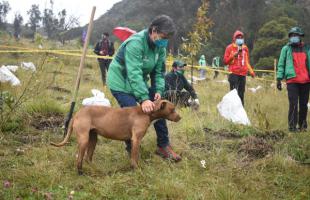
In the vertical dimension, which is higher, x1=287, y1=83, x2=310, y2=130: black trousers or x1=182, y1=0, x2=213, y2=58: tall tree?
x1=182, y1=0, x2=213, y2=58: tall tree

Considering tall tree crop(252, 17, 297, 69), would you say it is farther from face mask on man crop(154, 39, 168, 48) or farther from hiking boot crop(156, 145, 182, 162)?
face mask on man crop(154, 39, 168, 48)

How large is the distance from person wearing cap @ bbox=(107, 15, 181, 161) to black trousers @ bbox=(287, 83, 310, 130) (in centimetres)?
273

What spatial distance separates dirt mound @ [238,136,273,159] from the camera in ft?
16.3

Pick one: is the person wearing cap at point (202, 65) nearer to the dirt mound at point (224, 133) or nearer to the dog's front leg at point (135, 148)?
the dirt mound at point (224, 133)

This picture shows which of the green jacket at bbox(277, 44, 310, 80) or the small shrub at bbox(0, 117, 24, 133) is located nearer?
the small shrub at bbox(0, 117, 24, 133)

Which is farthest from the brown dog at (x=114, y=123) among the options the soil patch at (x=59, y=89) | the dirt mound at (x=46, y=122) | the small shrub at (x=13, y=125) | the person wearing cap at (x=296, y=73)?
the soil patch at (x=59, y=89)

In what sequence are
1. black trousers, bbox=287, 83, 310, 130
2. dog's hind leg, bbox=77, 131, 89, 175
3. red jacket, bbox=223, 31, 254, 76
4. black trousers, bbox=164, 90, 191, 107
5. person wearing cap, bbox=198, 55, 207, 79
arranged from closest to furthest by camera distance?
dog's hind leg, bbox=77, 131, 89, 175 → black trousers, bbox=287, 83, 310, 130 → black trousers, bbox=164, 90, 191, 107 → red jacket, bbox=223, 31, 254, 76 → person wearing cap, bbox=198, 55, 207, 79

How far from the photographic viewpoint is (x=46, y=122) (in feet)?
19.4

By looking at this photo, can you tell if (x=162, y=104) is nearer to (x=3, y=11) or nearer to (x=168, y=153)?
(x=168, y=153)

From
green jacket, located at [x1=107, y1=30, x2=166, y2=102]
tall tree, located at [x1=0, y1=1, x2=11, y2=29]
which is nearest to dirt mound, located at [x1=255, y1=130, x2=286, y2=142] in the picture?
green jacket, located at [x1=107, y1=30, x2=166, y2=102]

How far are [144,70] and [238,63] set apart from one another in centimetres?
418

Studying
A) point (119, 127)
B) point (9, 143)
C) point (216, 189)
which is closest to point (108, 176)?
point (119, 127)

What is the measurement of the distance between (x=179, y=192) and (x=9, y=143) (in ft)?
7.89

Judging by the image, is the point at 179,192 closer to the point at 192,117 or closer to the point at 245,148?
the point at 245,148
